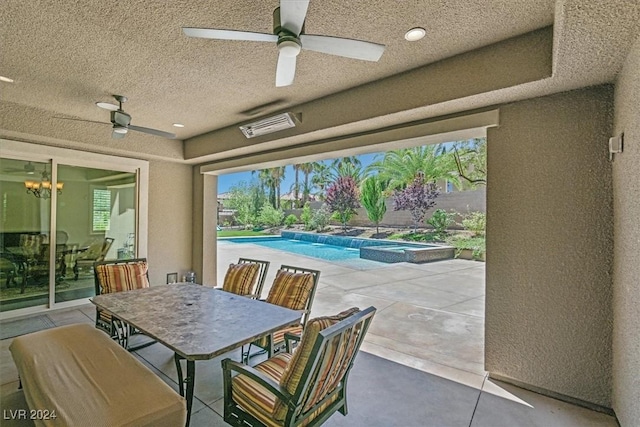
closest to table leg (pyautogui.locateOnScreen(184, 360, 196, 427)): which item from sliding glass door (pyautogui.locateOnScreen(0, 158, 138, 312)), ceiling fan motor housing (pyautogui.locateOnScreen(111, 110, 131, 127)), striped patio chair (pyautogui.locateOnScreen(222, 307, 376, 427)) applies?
striped patio chair (pyautogui.locateOnScreen(222, 307, 376, 427))

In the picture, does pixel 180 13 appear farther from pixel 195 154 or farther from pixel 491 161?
pixel 195 154

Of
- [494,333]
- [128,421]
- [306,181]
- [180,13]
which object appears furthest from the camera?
[306,181]

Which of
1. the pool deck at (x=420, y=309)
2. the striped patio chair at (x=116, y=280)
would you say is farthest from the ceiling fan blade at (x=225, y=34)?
the pool deck at (x=420, y=309)

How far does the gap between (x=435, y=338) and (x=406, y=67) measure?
3072mm

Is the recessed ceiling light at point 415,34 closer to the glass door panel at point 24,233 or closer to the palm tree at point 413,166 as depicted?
the glass door panel at point 24,233

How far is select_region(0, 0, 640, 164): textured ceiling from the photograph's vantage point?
2012 millimetres

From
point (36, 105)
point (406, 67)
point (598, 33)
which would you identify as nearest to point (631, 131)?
point (598, 33)

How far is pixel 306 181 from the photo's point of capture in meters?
22.0

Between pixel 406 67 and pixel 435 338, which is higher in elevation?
pixel 406 67

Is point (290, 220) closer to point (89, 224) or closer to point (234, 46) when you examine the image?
point (89, 224)

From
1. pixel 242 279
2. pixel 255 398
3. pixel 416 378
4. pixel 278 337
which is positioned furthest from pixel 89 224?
pixel 416 378

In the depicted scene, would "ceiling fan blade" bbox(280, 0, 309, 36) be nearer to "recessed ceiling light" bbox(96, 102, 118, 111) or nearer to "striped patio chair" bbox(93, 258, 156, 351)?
"recessed ceiling light" bbox(96, 102, 118, 111)

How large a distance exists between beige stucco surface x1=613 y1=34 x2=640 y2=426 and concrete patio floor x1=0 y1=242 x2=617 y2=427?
47cm

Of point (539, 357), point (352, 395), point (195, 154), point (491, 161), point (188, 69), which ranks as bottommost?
point (352, 395)
